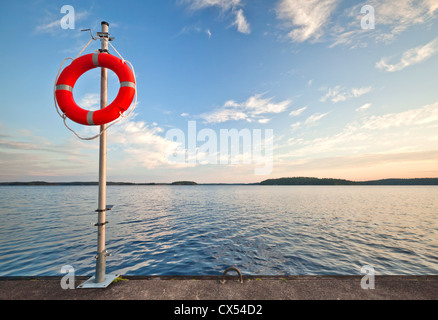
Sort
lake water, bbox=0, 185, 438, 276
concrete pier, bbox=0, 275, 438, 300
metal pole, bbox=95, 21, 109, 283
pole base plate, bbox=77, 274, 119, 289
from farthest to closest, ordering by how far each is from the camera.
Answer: lake water, bbox=0, 185, 438, 276, metal pole, bbox=95, 21, 109, 283, pole base plate, bbox=77, 274, 119, 289, concrete pier, bbox=0, 275, 438, 300

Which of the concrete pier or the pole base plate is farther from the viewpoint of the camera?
the pole base plate

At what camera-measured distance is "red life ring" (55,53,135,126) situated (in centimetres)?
318

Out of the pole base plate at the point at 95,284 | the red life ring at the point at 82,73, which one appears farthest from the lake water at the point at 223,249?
the red life ring at the point at 82,73

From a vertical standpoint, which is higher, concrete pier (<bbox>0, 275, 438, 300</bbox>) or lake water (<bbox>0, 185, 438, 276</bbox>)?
concrete pier (<bbox>0, 275, 438, 300</bbox>)

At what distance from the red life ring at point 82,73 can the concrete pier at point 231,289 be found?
8.55 feet

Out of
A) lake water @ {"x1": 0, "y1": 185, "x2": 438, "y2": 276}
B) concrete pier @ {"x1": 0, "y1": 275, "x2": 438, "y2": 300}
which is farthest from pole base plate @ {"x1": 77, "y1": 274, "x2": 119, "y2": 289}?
lake water @ {"x1": 0, "y1": 185, "x2": 438, "y2": 276}

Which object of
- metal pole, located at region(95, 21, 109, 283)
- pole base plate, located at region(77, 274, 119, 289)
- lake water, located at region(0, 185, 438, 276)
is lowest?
lake water, located at region(0, 185, 438, 276)

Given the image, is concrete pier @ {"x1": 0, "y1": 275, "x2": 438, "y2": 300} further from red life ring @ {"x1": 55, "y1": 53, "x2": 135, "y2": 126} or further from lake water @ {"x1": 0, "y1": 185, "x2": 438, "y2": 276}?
lake water @ {"x1": 0, "y1": 185, "x2": 438, "y2": 276}

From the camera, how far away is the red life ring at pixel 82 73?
3184 mm

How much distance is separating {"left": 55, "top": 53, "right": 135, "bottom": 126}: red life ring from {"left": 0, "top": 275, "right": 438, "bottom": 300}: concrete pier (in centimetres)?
261

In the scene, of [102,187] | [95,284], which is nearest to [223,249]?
[95,284]

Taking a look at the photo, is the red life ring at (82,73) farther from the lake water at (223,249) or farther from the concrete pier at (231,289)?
the lake water at (223,249)

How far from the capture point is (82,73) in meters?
3.38
